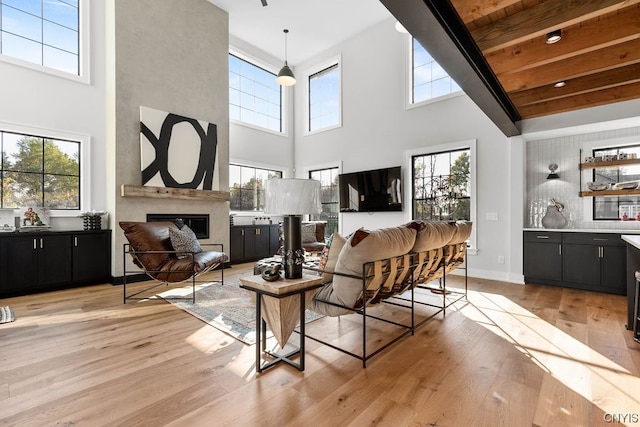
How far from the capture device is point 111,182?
15.7 feet

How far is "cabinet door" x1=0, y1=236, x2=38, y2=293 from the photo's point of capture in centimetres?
388

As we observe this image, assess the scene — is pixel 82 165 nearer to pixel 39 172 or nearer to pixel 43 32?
pixel 39 172

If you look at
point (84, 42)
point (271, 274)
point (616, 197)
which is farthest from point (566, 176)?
point (84, 42)

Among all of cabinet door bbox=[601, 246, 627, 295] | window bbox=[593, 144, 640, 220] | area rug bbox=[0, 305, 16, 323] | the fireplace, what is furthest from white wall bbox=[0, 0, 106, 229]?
window bbox=[593, 144, 640, 220]

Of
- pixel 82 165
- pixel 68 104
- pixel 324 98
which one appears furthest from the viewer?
pixel 324 98

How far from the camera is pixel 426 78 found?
236 inches

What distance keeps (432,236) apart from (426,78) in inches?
171

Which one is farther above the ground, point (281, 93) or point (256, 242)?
point (281, 93)

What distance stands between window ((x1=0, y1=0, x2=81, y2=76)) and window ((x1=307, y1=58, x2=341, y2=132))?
15.9 ft

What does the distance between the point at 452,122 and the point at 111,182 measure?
223 inches

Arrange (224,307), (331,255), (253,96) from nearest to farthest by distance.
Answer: (331,255)
(224,307)
(253,96)

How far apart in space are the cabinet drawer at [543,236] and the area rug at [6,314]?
6.42 m

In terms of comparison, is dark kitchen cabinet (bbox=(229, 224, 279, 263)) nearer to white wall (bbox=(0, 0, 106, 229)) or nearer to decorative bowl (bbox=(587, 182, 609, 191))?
white wall (bbox=(0, 0, 106, 229))

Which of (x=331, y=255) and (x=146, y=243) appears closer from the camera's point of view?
(x=331, y=255)
